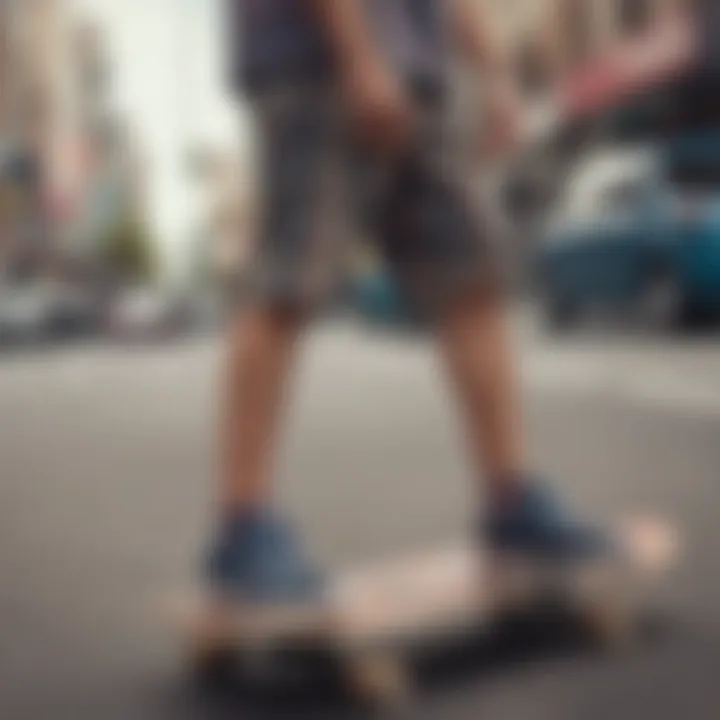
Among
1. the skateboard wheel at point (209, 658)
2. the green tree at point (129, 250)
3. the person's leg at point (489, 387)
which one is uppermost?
the green tree at point (129, 250)

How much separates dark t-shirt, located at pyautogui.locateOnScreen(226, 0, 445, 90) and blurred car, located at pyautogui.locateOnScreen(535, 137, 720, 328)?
11 centimetres

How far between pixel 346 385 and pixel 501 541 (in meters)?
0.12

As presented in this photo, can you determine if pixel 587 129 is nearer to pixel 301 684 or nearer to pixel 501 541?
pixel 501 541

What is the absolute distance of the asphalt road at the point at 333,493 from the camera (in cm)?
70

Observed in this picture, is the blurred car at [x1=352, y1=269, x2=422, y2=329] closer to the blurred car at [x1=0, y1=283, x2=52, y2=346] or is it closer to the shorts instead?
the shorts

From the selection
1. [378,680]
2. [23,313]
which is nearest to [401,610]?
[378,680]

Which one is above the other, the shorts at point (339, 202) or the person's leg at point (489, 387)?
the shorts at point (339, 202)

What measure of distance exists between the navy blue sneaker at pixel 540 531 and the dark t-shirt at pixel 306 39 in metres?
0.23

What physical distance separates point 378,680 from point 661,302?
0.26 metres

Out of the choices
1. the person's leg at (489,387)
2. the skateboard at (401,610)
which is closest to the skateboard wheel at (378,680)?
the skateboard at (401,610)

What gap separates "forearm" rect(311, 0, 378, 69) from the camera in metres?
0.67

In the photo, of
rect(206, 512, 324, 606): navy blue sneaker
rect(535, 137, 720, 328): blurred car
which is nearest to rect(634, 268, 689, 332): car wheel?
rect(535, 137, 720, 328): blurred car

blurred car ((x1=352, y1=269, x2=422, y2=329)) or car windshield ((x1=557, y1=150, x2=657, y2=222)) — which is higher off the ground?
car windshield ((x1=557, y1=150, x2=657, y2=222))

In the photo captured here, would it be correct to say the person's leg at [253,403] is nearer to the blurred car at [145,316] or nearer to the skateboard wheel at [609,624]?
the blurred car at [145,316]
